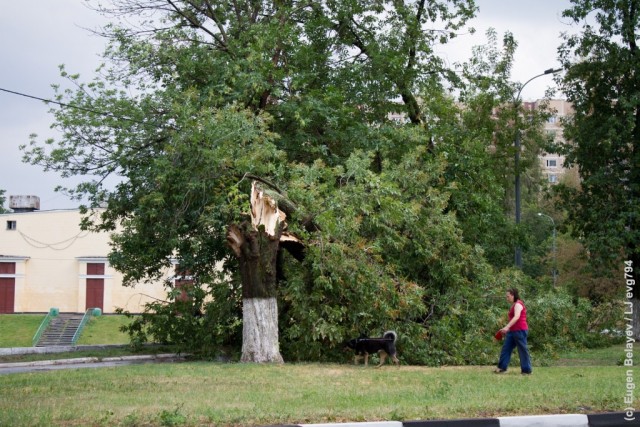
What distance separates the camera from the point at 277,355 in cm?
1600

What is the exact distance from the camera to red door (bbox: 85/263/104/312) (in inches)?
1966

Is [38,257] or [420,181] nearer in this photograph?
[420,181]

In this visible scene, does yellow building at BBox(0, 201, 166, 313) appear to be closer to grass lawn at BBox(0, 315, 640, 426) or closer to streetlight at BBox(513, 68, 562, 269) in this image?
streetlight at BBox(513, 68, 562, 269)

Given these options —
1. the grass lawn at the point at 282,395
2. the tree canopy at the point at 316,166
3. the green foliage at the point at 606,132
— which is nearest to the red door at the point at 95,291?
the tree canopy at the point at 316,166

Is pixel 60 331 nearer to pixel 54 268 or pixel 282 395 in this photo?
pixel 54 268

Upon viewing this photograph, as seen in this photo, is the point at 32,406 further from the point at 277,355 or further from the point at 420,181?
the point at 420,181

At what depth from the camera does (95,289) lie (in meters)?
50.2

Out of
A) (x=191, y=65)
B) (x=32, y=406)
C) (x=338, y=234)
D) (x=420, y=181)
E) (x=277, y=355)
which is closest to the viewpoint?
(x=32, y=406)

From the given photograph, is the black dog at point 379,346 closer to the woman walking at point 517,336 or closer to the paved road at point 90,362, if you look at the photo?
the woman walking at point 517,336

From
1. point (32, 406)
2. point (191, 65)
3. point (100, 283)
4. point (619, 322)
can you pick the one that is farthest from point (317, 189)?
point (100, 283)

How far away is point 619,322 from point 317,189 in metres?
16.1

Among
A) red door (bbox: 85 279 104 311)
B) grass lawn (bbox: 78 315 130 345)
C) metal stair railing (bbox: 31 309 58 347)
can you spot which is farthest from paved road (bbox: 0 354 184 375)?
red door (bbox: 85 279 104 311)

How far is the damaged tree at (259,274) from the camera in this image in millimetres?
15953

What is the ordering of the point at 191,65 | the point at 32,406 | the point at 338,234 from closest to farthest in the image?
the point at 32,406 < the point at 338,234 < the point at 191,65
